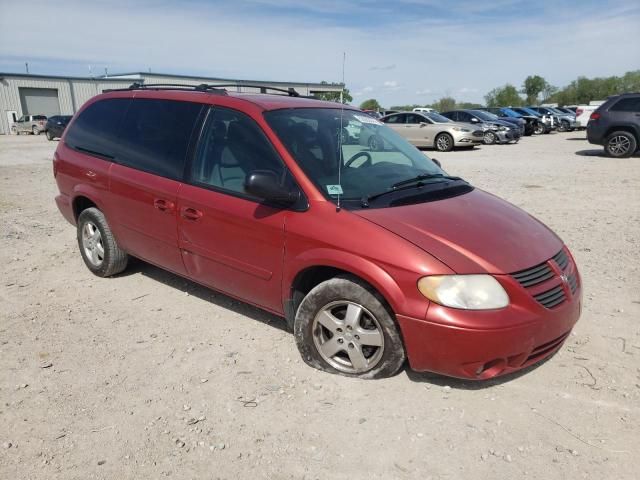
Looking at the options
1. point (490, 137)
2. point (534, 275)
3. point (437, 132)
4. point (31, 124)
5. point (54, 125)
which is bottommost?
point (31, 124)

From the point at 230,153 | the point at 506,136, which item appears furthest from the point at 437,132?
the point at 230,153

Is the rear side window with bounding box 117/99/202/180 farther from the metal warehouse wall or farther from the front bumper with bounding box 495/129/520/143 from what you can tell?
the metal warehouse wall

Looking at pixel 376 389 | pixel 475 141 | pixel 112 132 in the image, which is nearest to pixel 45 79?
pixel 475 141

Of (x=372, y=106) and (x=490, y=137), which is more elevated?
(x=372, y=106)

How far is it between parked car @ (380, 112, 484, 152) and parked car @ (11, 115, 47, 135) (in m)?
30.0

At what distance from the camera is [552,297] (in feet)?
9.58

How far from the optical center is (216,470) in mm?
2447

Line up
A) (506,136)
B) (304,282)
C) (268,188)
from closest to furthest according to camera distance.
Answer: (268,188)
(304,282)
(506,136)

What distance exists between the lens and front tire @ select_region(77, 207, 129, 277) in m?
4.71

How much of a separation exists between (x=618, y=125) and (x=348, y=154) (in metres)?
14.2

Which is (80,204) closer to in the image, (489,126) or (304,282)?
(304,282)

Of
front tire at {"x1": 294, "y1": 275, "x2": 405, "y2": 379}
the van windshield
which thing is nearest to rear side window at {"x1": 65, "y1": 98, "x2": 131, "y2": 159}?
the van windshield

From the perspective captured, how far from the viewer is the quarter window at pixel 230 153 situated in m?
3.44

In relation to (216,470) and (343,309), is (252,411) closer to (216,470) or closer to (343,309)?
(216,470)
